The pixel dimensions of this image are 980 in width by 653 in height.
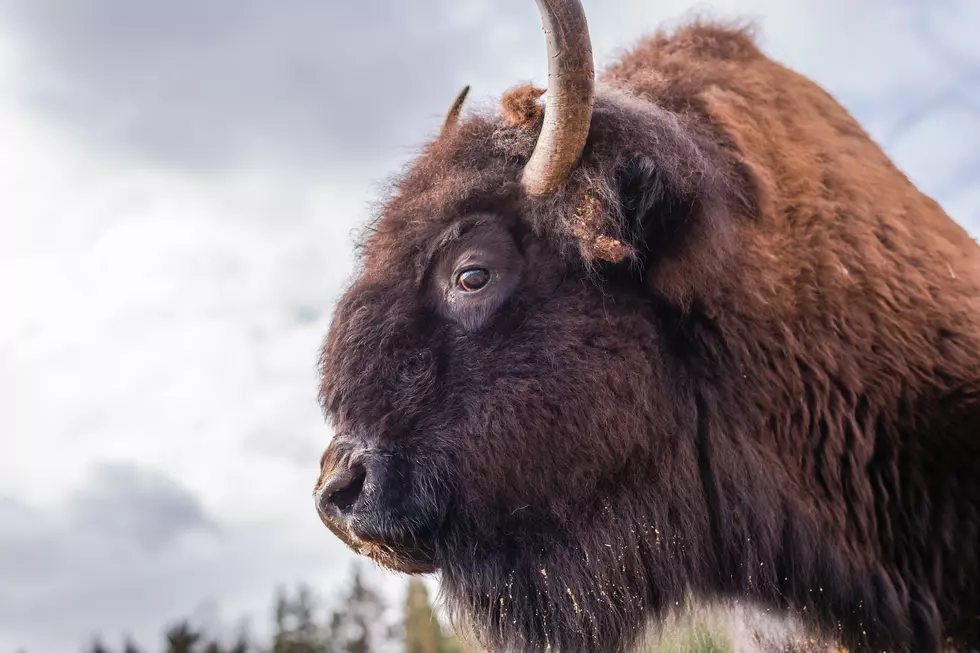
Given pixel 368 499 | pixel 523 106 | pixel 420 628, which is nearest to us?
pixel 368 499

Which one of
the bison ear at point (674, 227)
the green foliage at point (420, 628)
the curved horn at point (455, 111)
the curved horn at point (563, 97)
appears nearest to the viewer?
the curved horn at point (563, 97)

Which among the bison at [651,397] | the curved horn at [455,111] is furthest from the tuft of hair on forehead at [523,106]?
the curved horn at [455,111]

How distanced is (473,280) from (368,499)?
2.80 feet

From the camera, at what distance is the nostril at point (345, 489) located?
284 centimetres

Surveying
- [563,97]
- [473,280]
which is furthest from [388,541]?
[563,97]

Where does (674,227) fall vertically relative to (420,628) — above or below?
below

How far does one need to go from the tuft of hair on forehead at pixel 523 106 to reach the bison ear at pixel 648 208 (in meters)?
0.46

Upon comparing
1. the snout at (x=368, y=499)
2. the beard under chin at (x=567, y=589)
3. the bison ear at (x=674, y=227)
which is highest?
the bison ear at (x=674, y=227)

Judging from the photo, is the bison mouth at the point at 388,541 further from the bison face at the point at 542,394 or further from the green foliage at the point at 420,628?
the green foliage at the point at 420,628

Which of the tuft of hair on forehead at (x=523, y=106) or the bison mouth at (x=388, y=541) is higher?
the tuft of hair on forehead at (x=523, y=106)

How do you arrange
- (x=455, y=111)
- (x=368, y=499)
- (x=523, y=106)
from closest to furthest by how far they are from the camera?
(x=368, y=499)
(x=523, y=106)
(x=455, y=111)

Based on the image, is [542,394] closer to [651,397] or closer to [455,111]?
[651,397]

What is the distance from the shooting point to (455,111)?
12.3ft

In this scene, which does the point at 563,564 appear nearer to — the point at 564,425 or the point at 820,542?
the point at 564,425
